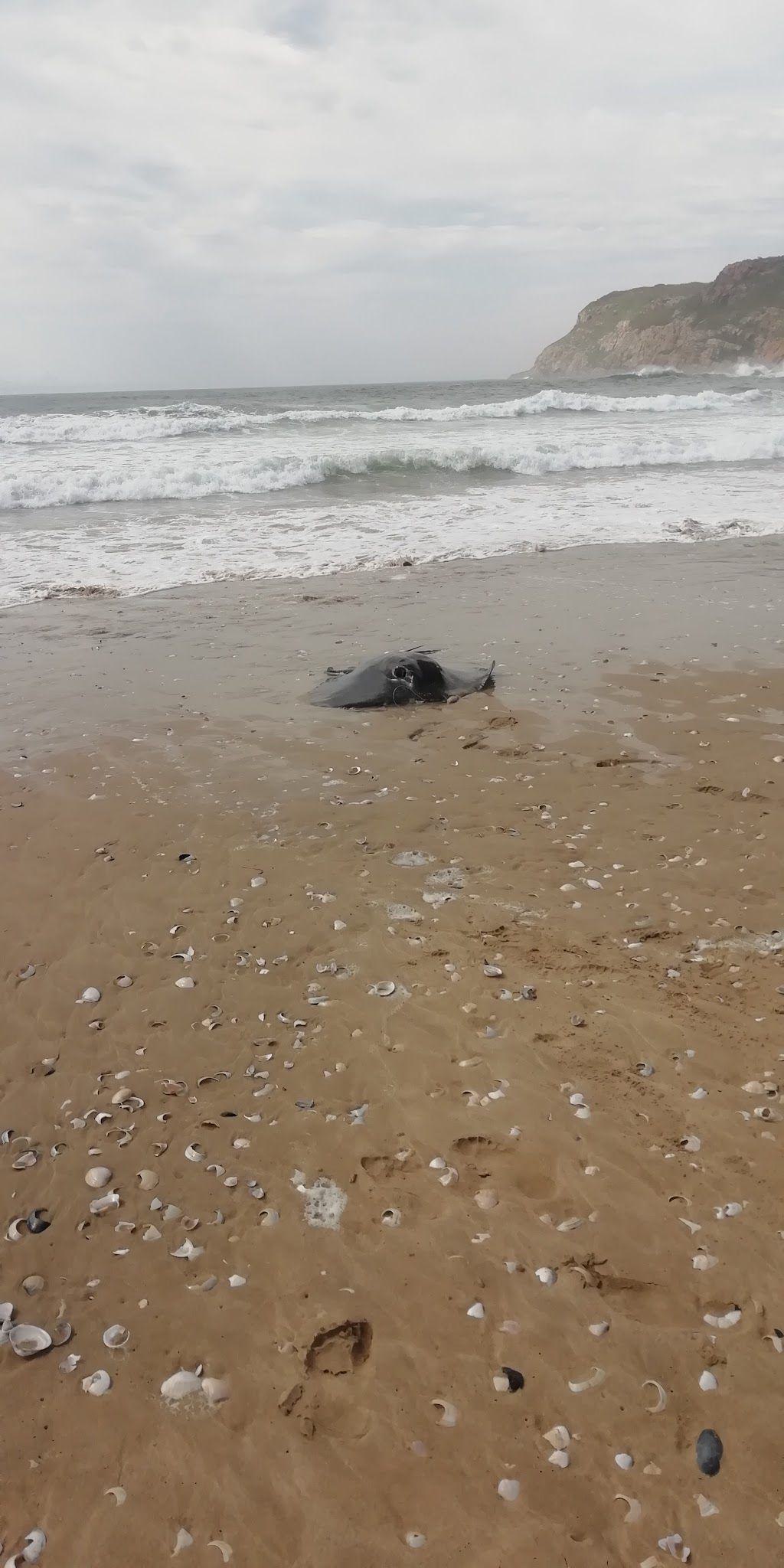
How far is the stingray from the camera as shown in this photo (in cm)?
744

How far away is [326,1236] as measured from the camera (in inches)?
113

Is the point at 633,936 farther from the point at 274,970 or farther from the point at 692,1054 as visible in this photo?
the point at 274,970

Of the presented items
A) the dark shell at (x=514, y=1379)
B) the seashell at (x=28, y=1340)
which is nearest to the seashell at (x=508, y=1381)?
the dark shell at (x=514, y=1379)

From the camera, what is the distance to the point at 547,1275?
8.91 feet

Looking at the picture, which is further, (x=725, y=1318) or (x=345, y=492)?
(x=345, y=492)

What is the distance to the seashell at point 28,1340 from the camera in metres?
2.59

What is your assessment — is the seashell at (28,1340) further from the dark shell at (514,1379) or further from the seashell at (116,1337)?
the dark shell at (514,1379)

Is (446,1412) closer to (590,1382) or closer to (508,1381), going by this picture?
(508,1381)

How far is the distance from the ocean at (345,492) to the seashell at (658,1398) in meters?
11.5

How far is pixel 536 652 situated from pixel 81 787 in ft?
15.8

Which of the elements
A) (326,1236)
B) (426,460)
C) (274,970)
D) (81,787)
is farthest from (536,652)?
(426,460)

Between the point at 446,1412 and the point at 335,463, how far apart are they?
22.7m

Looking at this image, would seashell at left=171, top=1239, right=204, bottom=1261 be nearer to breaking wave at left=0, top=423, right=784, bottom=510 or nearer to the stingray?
the stingray

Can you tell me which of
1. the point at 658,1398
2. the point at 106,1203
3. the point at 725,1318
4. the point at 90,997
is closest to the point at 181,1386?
the point at 106,1203
